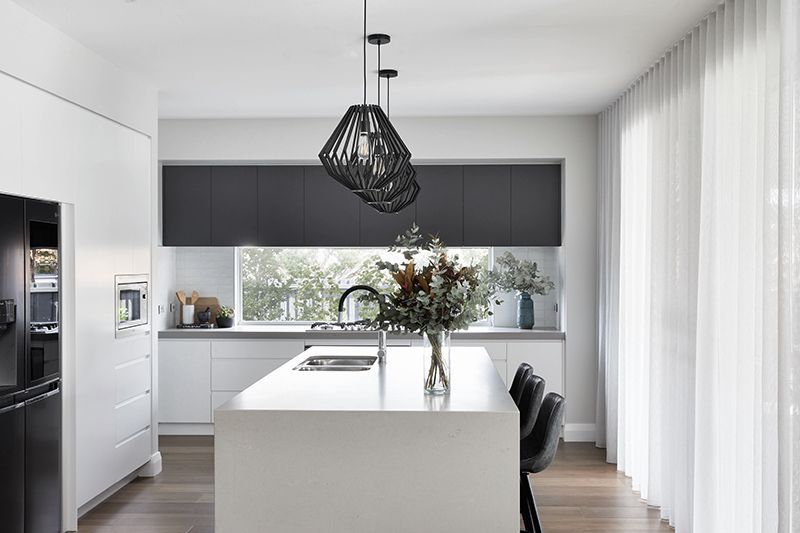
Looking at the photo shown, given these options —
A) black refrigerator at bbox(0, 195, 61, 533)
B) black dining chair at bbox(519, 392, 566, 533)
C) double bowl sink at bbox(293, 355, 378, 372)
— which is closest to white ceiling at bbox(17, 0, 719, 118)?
black refrigerator at bbox(0, 195, 61, 533)

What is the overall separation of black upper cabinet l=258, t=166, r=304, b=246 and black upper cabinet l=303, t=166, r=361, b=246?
0.21 feet

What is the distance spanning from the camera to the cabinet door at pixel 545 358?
6.85 meters

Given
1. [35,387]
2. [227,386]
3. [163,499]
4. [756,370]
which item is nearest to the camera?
[756,370]

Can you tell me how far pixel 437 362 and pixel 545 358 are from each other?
3.37 meters

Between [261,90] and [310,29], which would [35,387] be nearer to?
[310,29]

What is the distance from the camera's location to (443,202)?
23.4 feet

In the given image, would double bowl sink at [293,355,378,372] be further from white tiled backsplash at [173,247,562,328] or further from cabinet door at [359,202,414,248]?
white tiled backsplash at [173,247,562,328]

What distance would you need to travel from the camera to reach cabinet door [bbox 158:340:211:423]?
274 inches

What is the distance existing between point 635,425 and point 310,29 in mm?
3491

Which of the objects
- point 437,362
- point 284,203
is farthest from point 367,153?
point 284,203

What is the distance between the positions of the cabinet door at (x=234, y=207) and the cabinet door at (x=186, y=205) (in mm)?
66


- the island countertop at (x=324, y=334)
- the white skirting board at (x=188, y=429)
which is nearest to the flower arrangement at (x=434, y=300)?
the island countertop at (x=324, y=334)

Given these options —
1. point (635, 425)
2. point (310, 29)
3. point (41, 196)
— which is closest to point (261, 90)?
point (310, 29)

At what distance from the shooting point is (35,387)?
4.05 meters
